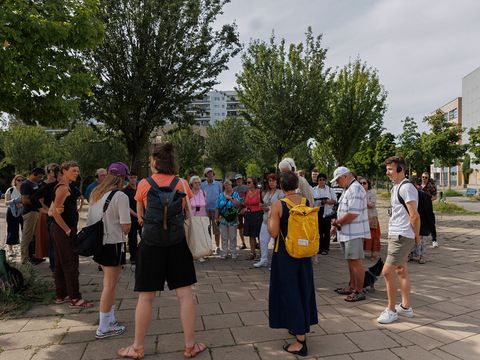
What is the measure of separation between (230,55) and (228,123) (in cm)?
3186

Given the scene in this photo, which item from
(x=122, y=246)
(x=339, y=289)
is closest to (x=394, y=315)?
(x=339, y=289)

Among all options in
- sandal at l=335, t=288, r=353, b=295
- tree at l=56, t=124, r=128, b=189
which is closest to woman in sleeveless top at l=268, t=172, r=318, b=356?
sandal at l=335, t=288, r=353, b=295

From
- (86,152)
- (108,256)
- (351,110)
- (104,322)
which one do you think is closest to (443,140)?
(351,110)

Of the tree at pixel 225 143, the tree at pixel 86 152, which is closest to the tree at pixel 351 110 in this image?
the tree at pixel 86 152

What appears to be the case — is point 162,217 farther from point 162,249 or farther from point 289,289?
point 289,289

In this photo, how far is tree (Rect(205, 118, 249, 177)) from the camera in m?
42.7

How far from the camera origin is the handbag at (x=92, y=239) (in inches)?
153

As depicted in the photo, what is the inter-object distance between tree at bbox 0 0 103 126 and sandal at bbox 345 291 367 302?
5.11m

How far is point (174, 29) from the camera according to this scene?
9938 mm

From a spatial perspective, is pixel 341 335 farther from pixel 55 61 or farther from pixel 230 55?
pixel 230 55

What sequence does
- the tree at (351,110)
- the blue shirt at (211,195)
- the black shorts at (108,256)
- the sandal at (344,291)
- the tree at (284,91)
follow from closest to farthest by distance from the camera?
the black shorts at (108,256)
the sandal at (344,291)
the blue shirt at (211,195)
the tree at (284,91)
the tree at (351,110)

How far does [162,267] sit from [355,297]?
297 centimetres

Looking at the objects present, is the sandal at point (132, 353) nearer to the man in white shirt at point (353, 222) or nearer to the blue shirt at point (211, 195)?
the man in white shirt at point (353, 222)

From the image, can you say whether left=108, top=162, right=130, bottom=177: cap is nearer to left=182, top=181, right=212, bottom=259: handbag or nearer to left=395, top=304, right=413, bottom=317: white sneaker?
left=182, top=181, right=212, bottom=259: handbag
